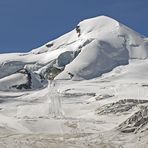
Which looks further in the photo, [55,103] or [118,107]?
[55,103]

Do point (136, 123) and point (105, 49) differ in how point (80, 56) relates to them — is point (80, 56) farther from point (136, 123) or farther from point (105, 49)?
point (136, 123)

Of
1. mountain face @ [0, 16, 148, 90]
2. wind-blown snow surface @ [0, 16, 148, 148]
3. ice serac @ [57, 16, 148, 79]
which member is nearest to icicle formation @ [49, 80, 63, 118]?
wind-blown snow surface @ [0, 16, 148, 148]

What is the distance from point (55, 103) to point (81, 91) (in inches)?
463

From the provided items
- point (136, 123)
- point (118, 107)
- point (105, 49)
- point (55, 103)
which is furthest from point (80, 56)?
point (136, 123)

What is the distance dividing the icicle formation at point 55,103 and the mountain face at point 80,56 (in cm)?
1046

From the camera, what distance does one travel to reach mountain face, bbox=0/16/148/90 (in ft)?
347

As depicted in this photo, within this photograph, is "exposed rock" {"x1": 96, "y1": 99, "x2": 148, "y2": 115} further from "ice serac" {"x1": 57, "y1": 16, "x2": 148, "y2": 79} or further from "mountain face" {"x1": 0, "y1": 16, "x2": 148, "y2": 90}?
"ice serac" {"x1": 57, "y1": 16, "x2": 148, "y2": 79}

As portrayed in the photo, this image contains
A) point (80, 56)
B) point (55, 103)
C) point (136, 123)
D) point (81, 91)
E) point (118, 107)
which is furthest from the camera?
point (80, 56)

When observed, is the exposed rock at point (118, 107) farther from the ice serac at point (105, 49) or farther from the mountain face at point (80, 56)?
the ice serac at point (105, 49)

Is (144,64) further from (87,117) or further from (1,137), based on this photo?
(1,137)

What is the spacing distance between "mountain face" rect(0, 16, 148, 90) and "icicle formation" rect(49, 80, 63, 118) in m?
10.5

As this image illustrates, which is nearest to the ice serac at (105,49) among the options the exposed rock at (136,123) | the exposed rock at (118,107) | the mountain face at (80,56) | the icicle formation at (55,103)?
the mountain face at (80,56)

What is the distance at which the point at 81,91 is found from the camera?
84.6 m

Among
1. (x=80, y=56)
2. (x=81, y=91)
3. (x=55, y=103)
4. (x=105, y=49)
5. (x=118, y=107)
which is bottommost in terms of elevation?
(x=81, y=91)
